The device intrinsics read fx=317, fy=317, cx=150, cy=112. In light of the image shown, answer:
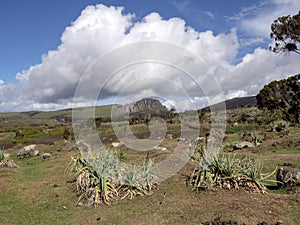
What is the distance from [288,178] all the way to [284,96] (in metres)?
26.9

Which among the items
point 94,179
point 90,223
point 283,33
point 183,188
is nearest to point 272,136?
point 283,33

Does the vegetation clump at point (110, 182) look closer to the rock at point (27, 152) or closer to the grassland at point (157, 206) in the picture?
the grassland at point (157, 206)

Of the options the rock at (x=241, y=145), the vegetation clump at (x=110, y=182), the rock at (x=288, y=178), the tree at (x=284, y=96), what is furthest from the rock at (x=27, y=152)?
the tree at (x=284, y=96)

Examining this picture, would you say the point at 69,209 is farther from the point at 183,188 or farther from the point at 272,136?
the point at 272,136

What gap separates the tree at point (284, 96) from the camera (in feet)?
108

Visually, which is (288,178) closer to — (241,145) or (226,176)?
(226,176)

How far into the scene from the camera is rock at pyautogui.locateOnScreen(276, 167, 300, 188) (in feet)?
30.7

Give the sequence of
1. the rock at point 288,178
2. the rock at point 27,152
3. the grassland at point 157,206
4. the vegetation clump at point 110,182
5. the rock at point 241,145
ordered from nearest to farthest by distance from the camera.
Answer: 1. the grassland at point 157,206
2. the rock at point 288,178
3. the vegetation clump at point 110,182
4. the rock at point 241,145
5. the rock at point 27,152

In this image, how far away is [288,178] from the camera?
9.50m

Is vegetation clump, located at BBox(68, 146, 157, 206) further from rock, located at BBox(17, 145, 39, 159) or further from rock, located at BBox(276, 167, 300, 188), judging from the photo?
rock, located at BBox(17, 145, 39, 159)

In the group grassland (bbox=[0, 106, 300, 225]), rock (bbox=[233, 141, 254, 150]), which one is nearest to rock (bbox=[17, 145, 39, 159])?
grassland (bbox=[0, 106, 300, 225])

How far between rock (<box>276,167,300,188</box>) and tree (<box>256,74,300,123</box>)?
25.2 metres

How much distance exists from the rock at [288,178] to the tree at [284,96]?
25.2 metres

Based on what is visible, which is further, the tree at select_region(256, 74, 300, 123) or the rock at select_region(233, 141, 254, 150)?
the tree at select_region(256, 74, 300, 123)
